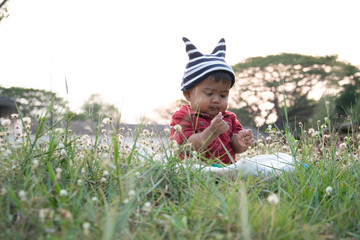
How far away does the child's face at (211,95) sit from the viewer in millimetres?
3549

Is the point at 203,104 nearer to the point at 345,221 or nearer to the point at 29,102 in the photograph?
the point at 345,221

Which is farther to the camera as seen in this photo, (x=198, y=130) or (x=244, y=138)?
(x=198, y=130)

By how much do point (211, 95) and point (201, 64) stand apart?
372 mm

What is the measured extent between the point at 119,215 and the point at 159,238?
0.77 ft

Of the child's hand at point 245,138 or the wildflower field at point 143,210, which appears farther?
the child's hand at point 245,138

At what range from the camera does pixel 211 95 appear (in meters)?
3.58

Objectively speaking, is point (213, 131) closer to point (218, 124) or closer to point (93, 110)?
point (218, 124)

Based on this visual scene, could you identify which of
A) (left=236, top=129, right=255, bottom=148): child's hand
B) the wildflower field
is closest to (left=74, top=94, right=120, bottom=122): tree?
the wildflower field

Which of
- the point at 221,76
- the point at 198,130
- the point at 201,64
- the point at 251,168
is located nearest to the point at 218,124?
the point at 251,168

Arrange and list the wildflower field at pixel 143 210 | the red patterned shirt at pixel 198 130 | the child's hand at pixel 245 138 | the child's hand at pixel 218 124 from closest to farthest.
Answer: the wildflower field at pixel 143 210, the child's hand at pixel 218 124, the child's hand at pixel 245 138, the red patterned shirt at pixel 198 130

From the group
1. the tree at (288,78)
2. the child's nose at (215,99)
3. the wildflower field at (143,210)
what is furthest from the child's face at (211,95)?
the tree at (288,78)

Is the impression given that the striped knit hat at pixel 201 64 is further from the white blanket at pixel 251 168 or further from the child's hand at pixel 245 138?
the white blanket at pixel 251 168

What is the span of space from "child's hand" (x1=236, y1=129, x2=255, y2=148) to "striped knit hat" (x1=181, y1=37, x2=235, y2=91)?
0.71 meters

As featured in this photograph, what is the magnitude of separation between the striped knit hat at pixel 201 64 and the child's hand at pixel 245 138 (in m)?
0.71
